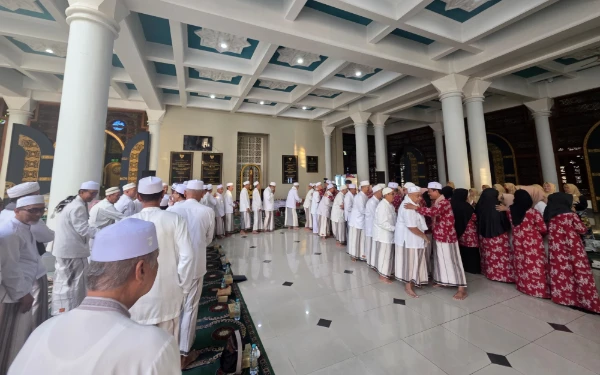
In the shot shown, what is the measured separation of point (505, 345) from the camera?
2.10m

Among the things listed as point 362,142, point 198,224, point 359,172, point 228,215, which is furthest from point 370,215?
point 362,142

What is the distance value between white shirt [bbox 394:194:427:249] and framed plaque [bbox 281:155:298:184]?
7.88 metres

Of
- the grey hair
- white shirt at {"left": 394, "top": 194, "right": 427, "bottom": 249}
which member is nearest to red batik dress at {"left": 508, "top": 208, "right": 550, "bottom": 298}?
white shirt at {"left": 394, "top": 194, "right": 427, "bottom": 249}

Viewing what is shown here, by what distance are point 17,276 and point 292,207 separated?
6.19 meters

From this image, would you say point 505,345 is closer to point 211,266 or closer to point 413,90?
point 211,266

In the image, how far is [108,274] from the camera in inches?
28.6

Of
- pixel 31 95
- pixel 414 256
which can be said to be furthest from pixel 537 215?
pixel 31 95

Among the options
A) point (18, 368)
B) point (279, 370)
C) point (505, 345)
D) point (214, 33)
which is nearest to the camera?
point (18, 368)

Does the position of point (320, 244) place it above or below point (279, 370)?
above

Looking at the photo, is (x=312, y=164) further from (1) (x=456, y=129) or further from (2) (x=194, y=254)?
(2) (x=194, y=254)

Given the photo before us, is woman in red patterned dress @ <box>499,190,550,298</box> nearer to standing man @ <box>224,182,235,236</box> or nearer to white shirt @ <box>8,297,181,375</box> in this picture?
white shirt @ <box>8,297,181,375</box>

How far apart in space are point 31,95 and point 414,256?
1161 cm

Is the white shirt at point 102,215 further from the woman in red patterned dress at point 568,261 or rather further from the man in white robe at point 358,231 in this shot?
the woman in red patterned dress at point 568,261

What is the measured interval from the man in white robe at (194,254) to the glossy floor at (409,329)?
2.26 ft
